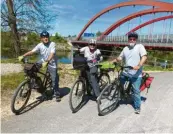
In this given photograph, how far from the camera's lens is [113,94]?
5.58 meters

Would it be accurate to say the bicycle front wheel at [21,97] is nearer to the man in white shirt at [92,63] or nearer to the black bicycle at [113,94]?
the man in white shirt at [92,63]

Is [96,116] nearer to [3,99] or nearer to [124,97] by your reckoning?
[124,97]

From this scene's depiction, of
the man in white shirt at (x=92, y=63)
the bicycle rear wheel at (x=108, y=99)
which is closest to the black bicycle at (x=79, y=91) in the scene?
the man in white shirt at (x=92, y=63)

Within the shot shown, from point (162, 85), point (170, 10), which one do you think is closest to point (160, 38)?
point (170, 10)

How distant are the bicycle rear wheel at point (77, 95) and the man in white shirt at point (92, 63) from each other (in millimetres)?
232

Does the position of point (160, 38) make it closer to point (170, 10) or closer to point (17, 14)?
point (170, 10)

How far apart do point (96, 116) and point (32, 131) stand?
1.44 metres

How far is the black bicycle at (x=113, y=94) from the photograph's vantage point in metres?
5.31

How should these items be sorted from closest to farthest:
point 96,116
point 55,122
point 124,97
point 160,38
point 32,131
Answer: point 32,131, point 55,122, point 96,116, point 124,97, point 160,38

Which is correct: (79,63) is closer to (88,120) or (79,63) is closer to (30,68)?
(30,68)

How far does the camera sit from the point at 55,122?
15.9ft

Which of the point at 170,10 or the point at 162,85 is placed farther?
the point at 170,10

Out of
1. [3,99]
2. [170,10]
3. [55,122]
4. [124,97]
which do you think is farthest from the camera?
[170,10]

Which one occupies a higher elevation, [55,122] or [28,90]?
[28,90]
